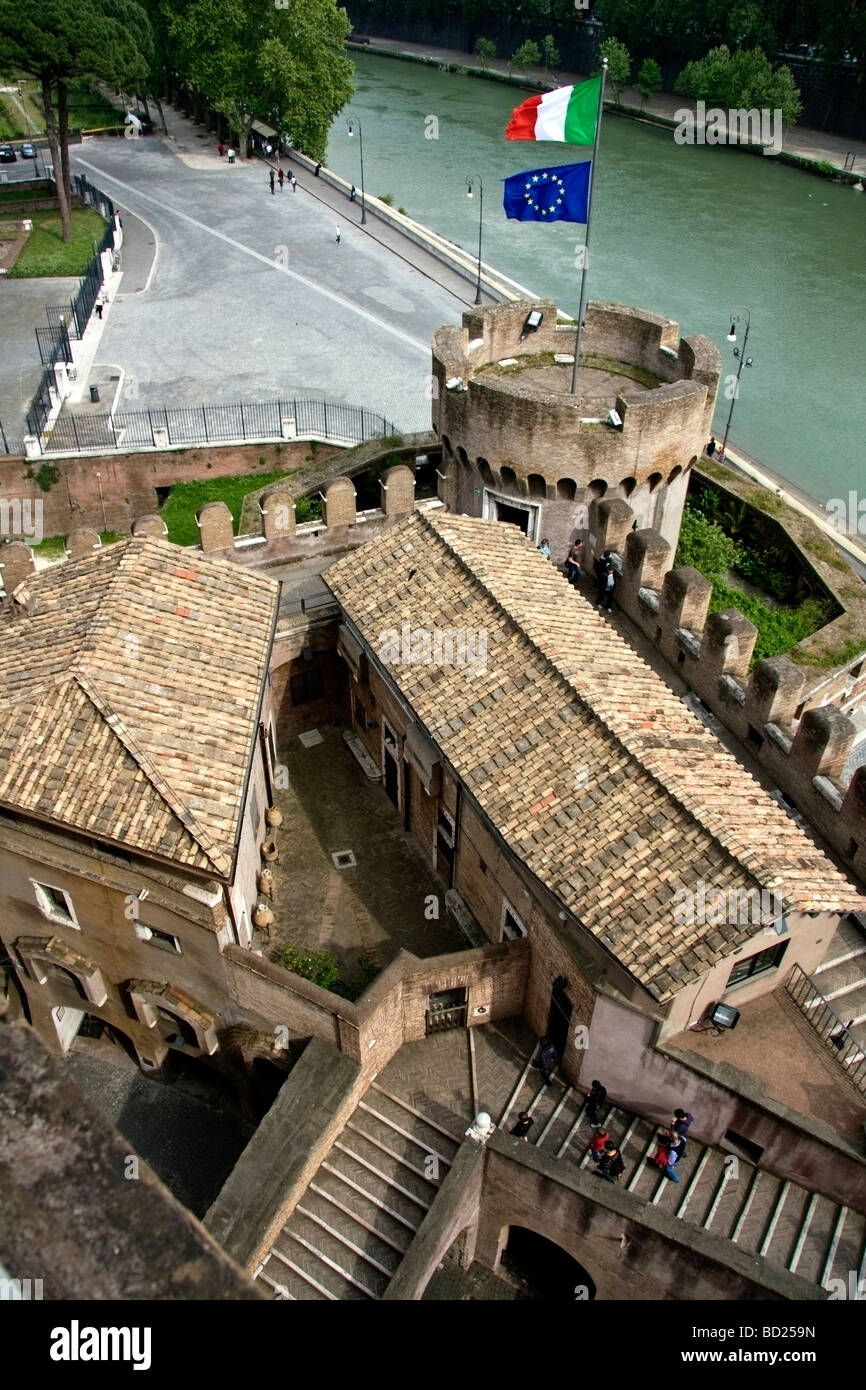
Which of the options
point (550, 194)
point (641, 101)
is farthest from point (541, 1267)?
point (641, 101)

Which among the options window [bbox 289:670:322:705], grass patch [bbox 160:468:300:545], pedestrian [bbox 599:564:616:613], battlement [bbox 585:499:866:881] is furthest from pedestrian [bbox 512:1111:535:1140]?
grass patch [bbox 160:468:300:545]

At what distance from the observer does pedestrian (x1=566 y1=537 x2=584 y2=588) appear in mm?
25859

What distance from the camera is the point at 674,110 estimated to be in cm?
9631

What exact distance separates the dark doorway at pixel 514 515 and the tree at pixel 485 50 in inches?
4311

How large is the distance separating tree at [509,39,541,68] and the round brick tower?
316 ft

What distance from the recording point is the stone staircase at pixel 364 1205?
17.6m

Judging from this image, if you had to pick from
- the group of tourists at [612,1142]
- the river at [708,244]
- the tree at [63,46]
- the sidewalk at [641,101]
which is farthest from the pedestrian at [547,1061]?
the sidewalk at [641,101]

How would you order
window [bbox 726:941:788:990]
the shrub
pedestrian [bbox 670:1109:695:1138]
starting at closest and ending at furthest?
window [bbox 726:941:788:990]
pedestrian [bbox 670:1109:695:1138]
the shrub

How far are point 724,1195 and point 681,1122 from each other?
143cm

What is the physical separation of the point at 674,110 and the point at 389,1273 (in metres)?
102

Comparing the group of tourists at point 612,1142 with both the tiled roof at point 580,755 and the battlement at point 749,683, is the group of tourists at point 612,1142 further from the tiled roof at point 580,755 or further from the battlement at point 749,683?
the battlement at point 749,683

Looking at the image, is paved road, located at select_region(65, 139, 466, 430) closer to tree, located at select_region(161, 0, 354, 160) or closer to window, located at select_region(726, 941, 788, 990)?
tree, located at select_region(161, 0, 354, 160)

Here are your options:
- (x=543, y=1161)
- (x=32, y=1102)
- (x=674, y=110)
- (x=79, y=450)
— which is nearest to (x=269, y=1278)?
(x=543, y=1161)

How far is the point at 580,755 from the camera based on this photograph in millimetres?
18047
